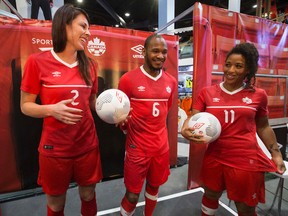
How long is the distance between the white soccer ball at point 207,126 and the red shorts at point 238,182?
0.88 feet

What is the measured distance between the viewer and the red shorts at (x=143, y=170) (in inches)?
60.2

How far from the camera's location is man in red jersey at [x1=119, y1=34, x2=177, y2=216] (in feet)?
4.92

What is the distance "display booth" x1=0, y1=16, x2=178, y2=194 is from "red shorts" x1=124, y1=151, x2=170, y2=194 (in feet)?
4.13

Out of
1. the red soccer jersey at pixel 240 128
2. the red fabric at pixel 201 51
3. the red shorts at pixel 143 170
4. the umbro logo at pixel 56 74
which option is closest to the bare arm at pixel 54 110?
the umbro logo at pixel 56 74

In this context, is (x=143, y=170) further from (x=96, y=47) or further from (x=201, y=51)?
(x=96, y=47)

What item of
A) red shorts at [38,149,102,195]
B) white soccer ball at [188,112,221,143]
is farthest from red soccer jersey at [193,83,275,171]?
red shorts at [38,149,102,195]

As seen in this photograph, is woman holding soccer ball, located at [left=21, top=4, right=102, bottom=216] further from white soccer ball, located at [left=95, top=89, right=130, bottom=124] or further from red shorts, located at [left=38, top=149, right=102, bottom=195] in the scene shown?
white soccer ball, located at [left=95, top=89, right=130, bottom=124]

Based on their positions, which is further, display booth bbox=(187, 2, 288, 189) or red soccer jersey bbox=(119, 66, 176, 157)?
display booth bbox=(187, 2, 288, 189)

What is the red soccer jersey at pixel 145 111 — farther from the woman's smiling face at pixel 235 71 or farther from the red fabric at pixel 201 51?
the red fabric at pixel 201 51

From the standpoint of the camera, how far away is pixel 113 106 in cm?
123

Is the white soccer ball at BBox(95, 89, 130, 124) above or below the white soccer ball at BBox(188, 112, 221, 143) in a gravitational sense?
above

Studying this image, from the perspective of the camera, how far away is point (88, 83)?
128 centimetres

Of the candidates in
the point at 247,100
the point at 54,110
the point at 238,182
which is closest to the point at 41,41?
the point at 54,110

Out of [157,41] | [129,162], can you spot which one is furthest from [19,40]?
[129,162]
